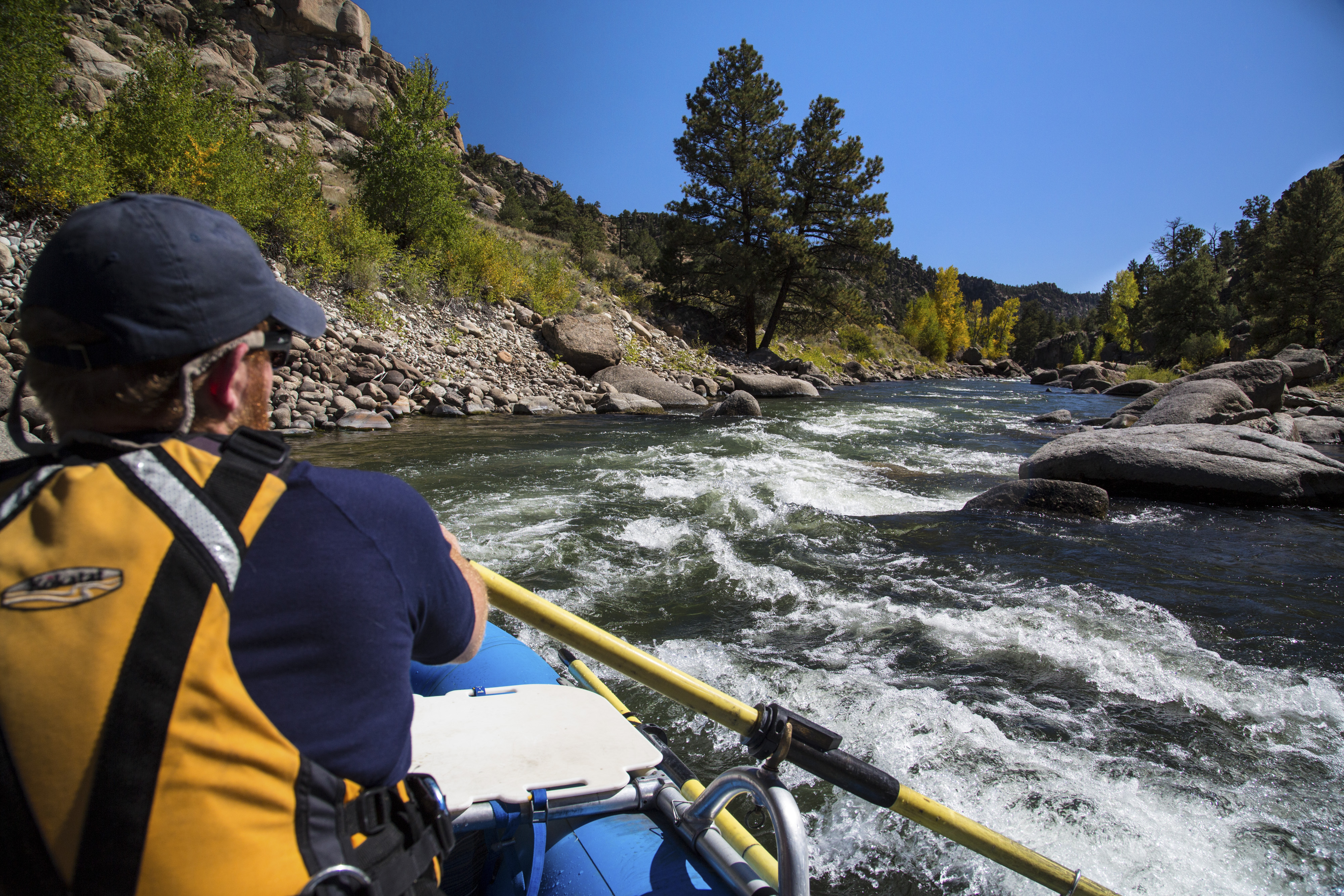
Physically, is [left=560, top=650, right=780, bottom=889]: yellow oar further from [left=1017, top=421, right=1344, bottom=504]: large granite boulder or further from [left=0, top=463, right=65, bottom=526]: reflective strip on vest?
[left=1017, top=421, right=1344, bottom=504]: large granite boulder

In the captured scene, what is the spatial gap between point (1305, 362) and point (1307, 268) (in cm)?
1413

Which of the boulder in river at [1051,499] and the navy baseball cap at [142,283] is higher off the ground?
the navy baseball cap at [142,283]

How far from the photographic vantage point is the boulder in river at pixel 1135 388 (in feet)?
76.6

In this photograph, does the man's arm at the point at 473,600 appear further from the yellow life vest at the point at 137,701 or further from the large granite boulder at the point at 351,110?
the large granite boulder at the point at 351,110

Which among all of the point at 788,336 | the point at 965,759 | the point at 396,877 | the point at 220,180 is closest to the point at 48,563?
the point at 396,877

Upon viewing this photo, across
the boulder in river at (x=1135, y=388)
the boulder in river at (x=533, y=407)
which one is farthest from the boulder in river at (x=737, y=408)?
the boulder in river at (x=1135, y=388)

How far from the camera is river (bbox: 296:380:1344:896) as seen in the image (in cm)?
231

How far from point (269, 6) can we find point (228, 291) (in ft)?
194

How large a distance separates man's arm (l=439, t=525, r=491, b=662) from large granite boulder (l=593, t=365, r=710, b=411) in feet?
44.4

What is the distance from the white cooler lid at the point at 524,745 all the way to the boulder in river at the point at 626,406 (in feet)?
37.8

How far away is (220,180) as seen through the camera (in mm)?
11344

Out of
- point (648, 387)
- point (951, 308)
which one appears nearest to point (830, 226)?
point (648, 387)

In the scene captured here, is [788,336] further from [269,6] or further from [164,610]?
[269,6]

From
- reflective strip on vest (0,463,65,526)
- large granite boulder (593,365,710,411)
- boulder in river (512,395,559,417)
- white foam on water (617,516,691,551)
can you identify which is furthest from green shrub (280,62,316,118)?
reflective strip on vest (0,463,65,526)
